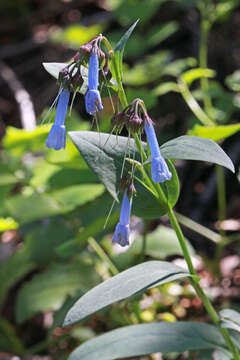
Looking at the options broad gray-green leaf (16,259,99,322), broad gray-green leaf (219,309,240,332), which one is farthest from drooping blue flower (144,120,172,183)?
broad gray-green leaf (16,259,99,322)

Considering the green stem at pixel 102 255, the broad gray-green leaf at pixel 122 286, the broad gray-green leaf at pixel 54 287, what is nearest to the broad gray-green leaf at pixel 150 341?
the broad gray-green leaf at pixel 122 286

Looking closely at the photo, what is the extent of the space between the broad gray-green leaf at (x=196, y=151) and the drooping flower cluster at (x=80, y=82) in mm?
170


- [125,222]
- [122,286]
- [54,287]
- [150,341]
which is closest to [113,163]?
[125,222]

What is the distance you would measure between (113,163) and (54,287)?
921mm

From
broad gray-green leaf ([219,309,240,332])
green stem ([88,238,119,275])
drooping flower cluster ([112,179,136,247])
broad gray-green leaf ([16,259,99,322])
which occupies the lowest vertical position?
broad gray-green leaf ([16,259,99,322])

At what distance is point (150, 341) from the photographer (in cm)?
117

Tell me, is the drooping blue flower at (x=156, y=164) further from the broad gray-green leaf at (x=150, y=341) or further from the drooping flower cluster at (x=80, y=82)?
the broad gray-green leaf at (x=150, y=341)

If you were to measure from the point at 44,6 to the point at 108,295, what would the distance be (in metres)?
4.66

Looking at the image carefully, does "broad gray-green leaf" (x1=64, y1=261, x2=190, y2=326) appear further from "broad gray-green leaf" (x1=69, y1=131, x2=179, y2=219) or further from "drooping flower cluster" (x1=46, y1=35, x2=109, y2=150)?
"drooping flower cluster" (x1=46, y1=35, x2=109, y2=150)

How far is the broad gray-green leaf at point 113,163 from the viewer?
101 centimetres

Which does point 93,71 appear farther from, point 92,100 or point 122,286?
point 122,286

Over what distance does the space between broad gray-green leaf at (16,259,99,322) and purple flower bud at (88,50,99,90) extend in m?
1.01

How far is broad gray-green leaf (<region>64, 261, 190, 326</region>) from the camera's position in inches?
35.3

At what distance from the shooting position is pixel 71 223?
1.89 metres
